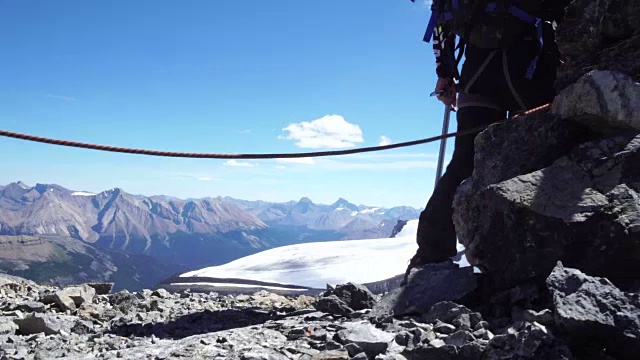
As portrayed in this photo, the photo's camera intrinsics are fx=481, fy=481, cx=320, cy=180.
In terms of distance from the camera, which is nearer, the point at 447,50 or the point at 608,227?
the point at 608,227

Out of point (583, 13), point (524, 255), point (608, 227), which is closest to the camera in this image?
point (608, 227)

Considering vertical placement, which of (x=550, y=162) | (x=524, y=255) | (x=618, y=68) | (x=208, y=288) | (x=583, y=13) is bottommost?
(x=208, y=288)

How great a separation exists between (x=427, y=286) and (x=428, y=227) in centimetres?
132

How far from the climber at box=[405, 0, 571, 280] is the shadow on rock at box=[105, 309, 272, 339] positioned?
229 centimetres

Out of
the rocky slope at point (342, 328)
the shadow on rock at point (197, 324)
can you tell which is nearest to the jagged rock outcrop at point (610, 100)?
the rocky slope at point (342, 328)

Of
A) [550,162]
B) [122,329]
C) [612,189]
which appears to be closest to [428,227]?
[550,162]

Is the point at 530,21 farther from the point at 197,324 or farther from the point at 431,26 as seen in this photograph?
the point at 197,324

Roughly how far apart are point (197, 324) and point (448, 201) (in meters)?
3.69

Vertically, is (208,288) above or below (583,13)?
below

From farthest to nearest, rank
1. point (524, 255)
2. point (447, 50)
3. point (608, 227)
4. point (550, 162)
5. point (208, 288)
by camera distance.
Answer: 1. point (208, 288)
2. point (447, 50)
3. point (550, 162)
4. point (524, 255)
5. point (608, 227)

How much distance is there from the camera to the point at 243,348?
4.39 metres

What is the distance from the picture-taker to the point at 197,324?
20.9 feet

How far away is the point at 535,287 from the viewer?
4.35 meters

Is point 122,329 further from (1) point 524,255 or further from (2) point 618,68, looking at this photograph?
(2) point 618,68
